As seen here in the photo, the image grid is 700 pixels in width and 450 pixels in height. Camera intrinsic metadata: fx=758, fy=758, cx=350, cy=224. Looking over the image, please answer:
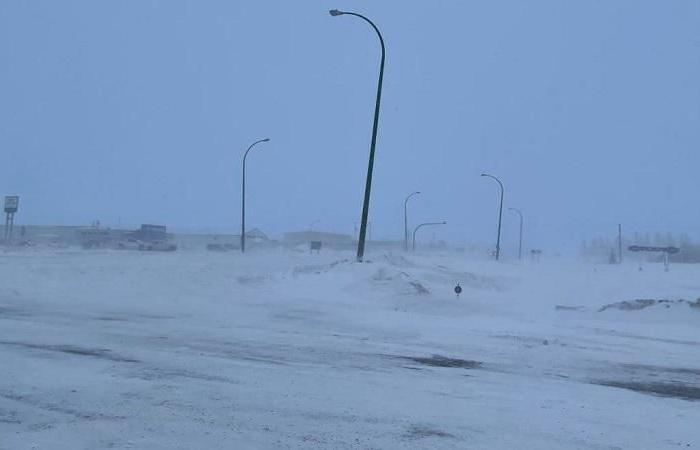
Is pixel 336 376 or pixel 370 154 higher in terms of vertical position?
pixel 370 154

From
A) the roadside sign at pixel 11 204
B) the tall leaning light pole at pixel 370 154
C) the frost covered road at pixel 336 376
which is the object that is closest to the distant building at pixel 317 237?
the roadside sign at pixel 11 204

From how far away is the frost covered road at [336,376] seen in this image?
6.20m

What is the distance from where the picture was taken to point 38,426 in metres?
6.09

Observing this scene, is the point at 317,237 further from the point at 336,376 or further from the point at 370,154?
the point at 336,376

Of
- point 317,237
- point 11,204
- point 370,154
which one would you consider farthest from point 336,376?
point 317,237

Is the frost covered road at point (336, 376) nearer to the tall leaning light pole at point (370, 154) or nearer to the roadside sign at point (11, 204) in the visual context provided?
the tall leaning light pole at point (370, 154)

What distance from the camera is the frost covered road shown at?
6203 mm

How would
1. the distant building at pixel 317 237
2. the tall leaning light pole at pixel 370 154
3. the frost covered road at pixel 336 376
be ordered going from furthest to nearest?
the distant building at pixel 317 237, the tall leaning light pole at pixel 370 154, the frost covered road at pixel 336 376

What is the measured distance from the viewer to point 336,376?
875 centimetres

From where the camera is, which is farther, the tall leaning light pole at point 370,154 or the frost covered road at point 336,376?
the tall leaning light pole at point 370,154

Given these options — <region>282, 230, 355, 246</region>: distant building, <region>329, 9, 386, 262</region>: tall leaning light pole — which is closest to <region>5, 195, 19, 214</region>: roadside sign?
<region>329, 9, 386, 262</region>: tall leaning light pole

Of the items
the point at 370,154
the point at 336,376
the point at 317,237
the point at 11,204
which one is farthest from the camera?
the point at 317,237

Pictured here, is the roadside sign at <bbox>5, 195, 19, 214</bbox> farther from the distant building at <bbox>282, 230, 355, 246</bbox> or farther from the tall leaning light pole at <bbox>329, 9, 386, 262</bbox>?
the distant building at <bbox>282, 230, 355, 246</bbox>

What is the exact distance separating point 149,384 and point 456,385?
332cm
